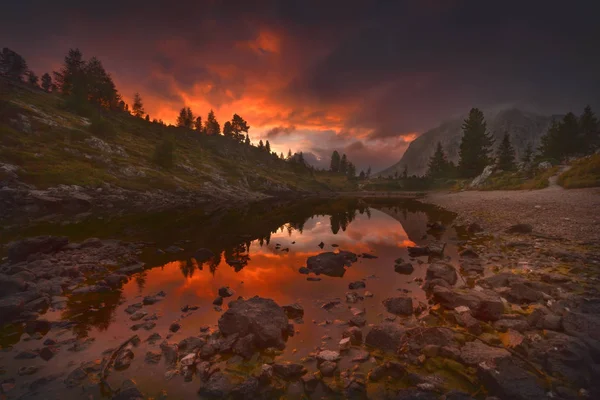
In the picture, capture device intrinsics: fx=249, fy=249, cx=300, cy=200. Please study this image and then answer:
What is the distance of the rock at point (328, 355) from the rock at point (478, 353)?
4001mm

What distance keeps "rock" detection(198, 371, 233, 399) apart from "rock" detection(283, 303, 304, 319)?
4.63m

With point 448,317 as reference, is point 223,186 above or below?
above

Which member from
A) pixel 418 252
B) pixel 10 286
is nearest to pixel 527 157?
pixel 418 252

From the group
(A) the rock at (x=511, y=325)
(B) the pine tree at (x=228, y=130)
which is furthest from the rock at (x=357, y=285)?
(B) the pine tree at (x=228, y=130)

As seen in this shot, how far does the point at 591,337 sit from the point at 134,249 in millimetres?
29727

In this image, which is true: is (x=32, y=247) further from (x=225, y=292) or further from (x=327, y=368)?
(x=327, y=368)

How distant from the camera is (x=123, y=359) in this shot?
884 cm

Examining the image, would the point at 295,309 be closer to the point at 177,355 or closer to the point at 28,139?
the point at 177,355

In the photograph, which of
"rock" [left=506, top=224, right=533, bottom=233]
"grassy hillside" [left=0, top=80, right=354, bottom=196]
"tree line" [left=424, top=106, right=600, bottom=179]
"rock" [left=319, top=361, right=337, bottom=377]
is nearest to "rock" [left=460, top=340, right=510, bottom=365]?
"rock" [left=319, top=361, right=337, bottom=377]

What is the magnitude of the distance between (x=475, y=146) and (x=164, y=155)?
435ft

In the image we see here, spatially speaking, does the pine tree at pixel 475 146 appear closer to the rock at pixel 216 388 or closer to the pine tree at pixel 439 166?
the pine tree at pixel 439 166

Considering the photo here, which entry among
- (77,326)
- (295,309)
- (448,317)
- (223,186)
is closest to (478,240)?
(448,317)

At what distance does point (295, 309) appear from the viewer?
12.3m

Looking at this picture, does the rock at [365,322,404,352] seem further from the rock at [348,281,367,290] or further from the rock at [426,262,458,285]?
the rock at [426,262,458,285]
